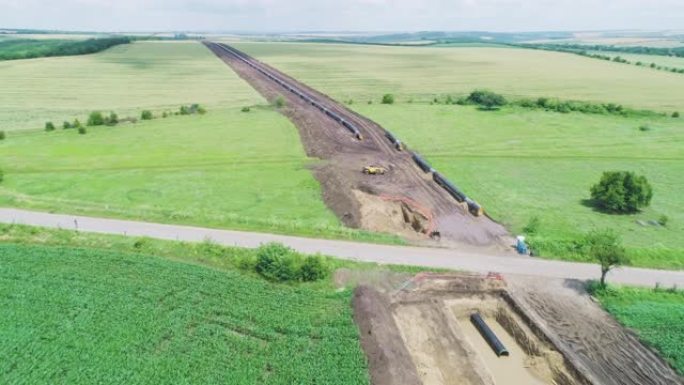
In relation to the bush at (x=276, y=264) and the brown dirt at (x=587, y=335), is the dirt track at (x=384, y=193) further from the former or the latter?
the bush at (x=276, y=264)

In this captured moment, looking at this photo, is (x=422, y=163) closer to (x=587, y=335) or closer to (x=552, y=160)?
(x=552, y=160)

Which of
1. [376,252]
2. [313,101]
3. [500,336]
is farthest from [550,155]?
[313,101]

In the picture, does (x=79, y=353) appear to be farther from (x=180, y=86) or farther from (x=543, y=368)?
(x=180, y=86)

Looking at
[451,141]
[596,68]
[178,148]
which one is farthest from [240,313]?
[596,68]

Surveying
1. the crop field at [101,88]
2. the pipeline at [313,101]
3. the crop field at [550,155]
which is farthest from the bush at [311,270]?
the crop field at [101,88]

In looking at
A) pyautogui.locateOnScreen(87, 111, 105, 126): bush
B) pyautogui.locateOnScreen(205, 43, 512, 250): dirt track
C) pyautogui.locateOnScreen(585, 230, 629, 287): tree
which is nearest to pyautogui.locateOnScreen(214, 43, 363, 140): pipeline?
pyautogui.locateOnScreen(205, 43, 512, 250): dirt track

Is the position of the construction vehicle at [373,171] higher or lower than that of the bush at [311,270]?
higher
